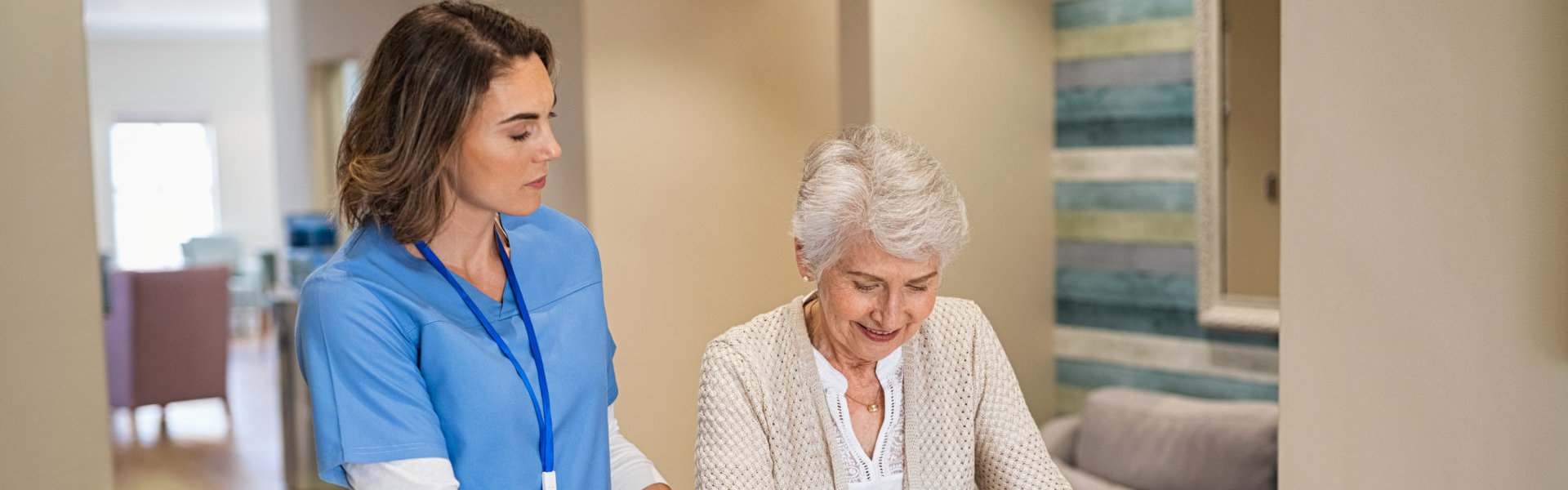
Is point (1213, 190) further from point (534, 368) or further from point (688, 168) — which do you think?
point (534, 368)

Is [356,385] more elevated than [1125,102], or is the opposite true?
[1125,102]

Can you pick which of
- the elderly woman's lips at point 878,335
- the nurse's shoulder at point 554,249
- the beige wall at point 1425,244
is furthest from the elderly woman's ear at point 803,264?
the beige wall at point 1425,244

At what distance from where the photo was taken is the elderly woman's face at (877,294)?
5.19 feet

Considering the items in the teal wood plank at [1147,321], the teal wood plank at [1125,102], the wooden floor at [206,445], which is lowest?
the wooden floor at [206,445]

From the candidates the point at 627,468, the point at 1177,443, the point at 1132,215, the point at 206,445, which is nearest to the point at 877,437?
the point at 627,468

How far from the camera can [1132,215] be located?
4.32m

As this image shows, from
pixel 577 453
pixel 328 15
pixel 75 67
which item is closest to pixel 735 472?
pixel 577 453

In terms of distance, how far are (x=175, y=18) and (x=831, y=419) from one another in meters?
11.5

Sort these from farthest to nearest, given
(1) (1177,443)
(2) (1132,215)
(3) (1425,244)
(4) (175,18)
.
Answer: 1. (4) (175,18)
2. (2) (1132,215)
3. (1) (1177,443)
4. (3) (1425,244)

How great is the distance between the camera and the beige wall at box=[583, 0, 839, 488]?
12.5 ft

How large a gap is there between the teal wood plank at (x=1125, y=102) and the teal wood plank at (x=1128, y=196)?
0.78 feet

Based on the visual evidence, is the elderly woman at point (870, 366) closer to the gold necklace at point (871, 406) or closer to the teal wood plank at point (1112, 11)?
the gold necklace at point (871, 406)

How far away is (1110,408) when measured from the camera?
3.79 meters

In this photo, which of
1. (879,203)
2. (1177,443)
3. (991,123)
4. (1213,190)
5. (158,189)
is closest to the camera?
(879,203)
